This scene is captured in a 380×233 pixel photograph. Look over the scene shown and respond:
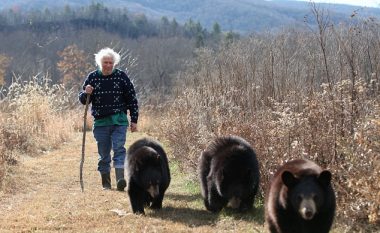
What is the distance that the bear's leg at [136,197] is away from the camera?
7789mm

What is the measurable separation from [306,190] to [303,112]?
2.69 meters

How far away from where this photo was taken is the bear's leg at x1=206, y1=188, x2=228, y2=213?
7.68 meters

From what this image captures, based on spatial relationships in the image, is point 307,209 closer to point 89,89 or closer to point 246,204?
point 246,204

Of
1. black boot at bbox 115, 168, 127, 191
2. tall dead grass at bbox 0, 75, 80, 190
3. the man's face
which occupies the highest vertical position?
the man's face

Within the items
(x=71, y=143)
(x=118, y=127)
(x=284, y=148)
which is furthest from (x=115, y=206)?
(x=71, y=143)

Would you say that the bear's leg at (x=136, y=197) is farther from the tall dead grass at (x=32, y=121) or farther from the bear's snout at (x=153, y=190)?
the tall dead grass at (x=32, y=121)

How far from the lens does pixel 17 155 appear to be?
12781 millimetres

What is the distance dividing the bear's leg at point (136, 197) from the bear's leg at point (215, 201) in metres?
0.98

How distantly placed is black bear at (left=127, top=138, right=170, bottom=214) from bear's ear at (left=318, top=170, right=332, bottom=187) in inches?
122

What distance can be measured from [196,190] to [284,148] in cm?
244

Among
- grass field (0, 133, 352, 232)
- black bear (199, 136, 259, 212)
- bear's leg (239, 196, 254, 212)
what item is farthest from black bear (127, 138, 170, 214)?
bear's leg (239, 196, 254, 212)

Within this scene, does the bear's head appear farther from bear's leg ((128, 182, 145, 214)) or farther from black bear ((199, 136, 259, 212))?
bear's leg ((128, 182, 145, 214))

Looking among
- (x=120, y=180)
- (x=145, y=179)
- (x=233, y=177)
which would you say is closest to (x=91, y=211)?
(x=145, y=179)

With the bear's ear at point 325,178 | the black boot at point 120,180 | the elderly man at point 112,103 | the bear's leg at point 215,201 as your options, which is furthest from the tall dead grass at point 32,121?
the bear's ear at point 325,178
